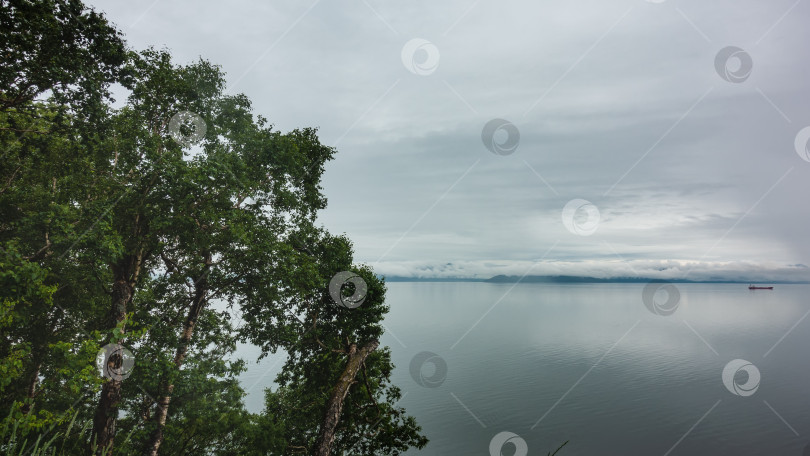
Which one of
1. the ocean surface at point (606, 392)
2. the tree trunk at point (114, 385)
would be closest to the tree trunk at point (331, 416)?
the tree trunk at point (114, 385)

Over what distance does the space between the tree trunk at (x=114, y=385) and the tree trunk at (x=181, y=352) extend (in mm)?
1734

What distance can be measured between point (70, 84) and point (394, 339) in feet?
301

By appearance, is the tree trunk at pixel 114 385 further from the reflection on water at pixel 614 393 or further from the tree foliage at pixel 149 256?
the reflection on water at pixel 614 393

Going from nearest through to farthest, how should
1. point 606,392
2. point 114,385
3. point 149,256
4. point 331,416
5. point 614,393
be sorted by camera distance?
point 331,416 < point 114,385 < point 149,256 < point 614,393 < point 606,392

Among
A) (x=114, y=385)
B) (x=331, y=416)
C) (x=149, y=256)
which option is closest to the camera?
(x=331, y=416)

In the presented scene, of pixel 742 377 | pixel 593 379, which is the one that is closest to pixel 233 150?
pixel 593 379

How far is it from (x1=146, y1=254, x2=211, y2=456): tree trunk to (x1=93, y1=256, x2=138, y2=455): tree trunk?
1734 millimetres

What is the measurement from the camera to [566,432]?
40688 millimetres

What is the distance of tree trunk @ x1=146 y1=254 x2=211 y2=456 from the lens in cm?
1761

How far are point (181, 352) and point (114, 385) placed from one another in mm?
3382

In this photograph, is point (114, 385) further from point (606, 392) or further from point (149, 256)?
point (606, 392)

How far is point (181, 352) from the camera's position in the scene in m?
19.3

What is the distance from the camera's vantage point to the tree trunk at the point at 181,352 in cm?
1761

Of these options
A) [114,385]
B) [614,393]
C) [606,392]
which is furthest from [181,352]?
[614,393]
